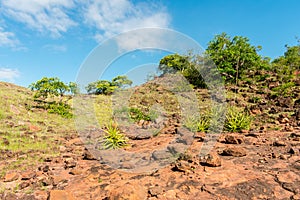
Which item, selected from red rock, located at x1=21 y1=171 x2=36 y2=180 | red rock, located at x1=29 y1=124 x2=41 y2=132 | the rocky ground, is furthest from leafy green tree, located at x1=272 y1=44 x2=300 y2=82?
red rock, located at x1=21 y1=171 x2=36 y2=180

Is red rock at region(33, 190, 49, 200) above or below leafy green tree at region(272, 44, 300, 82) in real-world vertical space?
below

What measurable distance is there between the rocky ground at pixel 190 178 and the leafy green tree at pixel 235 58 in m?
15.6

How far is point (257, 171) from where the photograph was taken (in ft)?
15.9

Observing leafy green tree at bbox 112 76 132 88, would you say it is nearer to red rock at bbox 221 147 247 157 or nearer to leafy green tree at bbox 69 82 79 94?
leafy green tree at bbox 69 82 79 94

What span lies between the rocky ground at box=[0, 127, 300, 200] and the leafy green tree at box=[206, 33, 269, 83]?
15.6 m

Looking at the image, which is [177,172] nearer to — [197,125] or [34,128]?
[197,125]

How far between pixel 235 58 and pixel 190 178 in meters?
19.4

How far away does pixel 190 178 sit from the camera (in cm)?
487

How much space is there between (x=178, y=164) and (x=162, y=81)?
848 inches

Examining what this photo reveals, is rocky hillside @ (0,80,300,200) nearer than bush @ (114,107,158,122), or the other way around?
rocky hillside @ (0,80,300,200)

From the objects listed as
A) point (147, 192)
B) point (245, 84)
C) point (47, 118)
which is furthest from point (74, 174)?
point (245, 84)

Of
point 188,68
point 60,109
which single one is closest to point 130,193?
point 60,109

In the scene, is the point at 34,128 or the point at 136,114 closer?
the point at 34,128

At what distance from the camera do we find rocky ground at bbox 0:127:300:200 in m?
4.18
